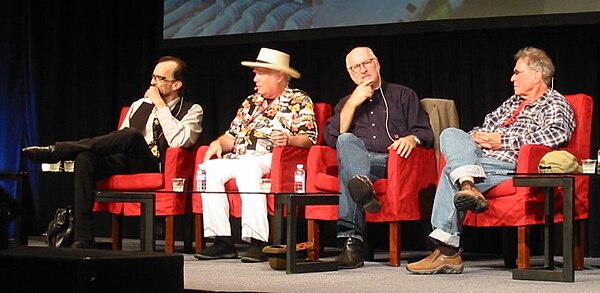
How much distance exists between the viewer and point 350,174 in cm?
464

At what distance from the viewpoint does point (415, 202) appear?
4.77 metres

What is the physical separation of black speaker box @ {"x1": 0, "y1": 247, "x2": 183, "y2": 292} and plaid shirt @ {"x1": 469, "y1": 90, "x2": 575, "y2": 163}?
220 centimetres

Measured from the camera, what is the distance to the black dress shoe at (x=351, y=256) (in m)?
4.62

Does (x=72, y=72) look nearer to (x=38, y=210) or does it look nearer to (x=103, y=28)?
(x=103, y=28)

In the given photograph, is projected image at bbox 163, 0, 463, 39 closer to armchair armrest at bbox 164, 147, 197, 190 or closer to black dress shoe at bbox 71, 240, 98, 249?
armchair armrest at bbox 164, 147, 197, 190

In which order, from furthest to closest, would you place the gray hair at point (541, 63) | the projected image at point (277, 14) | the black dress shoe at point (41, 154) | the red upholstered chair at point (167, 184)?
1. the projected image at point (277, 14)
2. the red upholstered chair at point (167, 184)
3. the black dress shoe at point (41, 154)
4. the gray hair at point (541, 63)

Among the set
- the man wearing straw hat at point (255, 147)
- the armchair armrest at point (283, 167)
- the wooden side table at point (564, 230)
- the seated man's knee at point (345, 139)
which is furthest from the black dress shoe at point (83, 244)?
the wooden side table at point (564, 230)

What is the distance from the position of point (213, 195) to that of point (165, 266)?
241 cm

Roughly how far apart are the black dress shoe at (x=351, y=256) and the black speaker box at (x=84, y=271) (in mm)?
1923

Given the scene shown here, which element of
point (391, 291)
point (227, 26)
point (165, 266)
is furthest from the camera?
point (227, 26)

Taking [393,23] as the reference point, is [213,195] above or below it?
below

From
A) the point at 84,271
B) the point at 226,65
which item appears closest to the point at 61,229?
the point at 226,65

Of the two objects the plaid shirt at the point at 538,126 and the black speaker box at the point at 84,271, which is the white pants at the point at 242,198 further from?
the black speaker box at the point at 84,271

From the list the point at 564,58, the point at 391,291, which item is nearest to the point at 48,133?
the point at 564,58
